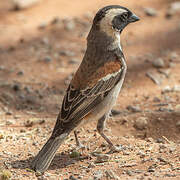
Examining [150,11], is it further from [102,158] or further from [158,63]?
[102,158]

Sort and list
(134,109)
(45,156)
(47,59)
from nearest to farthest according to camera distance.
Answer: (45,156)
(134,109)
(47,59)

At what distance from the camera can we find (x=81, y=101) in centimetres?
619

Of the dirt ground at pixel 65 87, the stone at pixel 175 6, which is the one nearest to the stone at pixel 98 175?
the dirt ground at pixel 65 87

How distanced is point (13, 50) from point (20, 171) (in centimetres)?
586

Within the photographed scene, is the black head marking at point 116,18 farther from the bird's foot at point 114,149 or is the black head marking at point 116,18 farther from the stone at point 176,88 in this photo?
the stone at point 176,88

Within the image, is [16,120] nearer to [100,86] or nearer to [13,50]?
[100,86]

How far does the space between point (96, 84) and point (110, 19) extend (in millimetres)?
1064

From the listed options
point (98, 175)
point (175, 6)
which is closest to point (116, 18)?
point (98, 175)

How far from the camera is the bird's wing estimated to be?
239 inches

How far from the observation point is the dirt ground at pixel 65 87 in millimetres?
5934

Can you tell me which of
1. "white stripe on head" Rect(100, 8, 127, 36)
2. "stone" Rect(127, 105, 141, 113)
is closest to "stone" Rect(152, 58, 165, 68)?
"stone" Rect(127, 105, 141, 113)

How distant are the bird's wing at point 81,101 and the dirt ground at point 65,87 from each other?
537 mm

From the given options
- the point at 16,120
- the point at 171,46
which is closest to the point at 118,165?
the point at 16,120

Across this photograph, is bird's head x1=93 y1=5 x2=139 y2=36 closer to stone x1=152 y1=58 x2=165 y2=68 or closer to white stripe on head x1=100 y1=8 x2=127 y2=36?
white stripe on head x1=100 y1=8 x2=127 y2=36
